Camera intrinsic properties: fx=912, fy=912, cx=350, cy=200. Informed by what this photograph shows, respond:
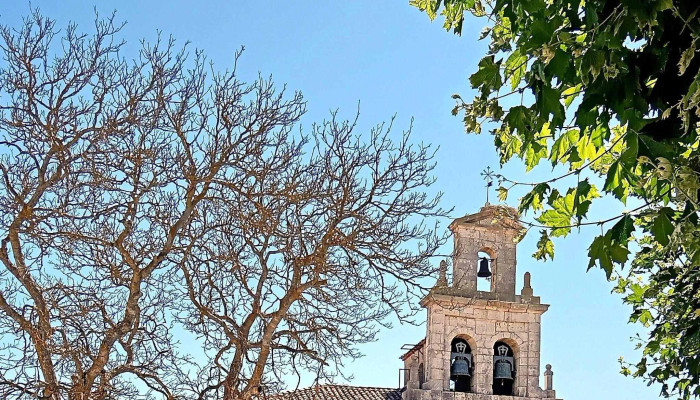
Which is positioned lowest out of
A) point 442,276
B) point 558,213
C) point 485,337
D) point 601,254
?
point 601,254

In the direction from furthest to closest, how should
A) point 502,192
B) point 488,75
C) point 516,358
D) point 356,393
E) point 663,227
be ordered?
point 356,393 → point 516,358 → point 502,192 → point 488,75 → point 663,227

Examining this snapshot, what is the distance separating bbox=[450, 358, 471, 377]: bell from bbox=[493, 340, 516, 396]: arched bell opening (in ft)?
2.57

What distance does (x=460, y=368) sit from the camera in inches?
867

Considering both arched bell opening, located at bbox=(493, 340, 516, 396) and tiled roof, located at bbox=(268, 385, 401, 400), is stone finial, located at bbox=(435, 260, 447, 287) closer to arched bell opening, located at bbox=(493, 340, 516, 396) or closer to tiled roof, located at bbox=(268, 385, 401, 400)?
arched bell opening, located at bbox=(493, 340, 516, 396)

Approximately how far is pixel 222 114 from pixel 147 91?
30.6 inches

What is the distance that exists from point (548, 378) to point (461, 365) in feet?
7.97

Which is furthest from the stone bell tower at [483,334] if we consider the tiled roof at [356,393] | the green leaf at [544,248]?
the green leaf at [544,248]

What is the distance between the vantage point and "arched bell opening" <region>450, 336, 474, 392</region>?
22.0m

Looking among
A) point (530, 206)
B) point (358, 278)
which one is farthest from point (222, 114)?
point (530, 206)

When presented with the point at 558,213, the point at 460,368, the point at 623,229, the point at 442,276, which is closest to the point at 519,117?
the point at 623,229

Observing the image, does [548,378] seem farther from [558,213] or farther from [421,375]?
[558,213]

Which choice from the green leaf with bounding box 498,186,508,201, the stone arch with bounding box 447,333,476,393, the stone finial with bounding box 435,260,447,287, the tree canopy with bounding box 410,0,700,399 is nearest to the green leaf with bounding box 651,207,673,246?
the tree canopy with bounding box 410,0,700,399

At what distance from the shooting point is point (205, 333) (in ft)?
30.2

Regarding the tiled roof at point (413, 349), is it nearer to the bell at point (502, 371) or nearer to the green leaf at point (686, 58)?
the bell at point (502, 371)
